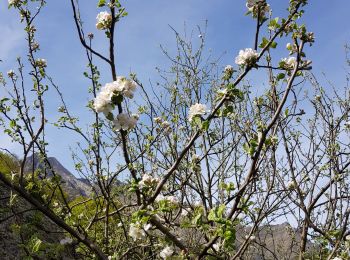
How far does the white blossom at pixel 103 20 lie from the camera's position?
2.46 metres

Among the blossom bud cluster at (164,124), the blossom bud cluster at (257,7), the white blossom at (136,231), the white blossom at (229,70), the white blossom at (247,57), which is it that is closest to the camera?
the white blossom at (136,231)

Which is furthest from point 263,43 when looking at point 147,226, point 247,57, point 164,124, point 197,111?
point 164,124

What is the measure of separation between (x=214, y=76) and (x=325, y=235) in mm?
4300

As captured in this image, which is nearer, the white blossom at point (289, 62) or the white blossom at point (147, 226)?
the white blossom at point (147, 226)

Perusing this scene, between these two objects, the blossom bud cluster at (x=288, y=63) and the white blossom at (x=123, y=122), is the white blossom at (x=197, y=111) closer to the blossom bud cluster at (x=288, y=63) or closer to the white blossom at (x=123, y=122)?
the white blossom at (x=123, y=122)

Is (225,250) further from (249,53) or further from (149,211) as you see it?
(249,53)

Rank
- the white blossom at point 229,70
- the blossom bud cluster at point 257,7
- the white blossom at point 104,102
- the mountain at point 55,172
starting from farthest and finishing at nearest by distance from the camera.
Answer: the mountain at point 55,172 → the white blossom at point 229,70 → the blossom bud cluster at point 257,7 → the white blossom at point 104,102

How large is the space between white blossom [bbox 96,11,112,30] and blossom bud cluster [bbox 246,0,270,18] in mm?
979

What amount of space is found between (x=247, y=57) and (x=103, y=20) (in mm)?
984

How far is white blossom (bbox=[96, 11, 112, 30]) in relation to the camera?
2461 mm

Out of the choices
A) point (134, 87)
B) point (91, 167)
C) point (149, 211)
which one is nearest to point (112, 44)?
point (134, 87)

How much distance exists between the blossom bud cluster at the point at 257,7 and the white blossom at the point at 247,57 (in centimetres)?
34

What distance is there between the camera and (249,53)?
2451 mm

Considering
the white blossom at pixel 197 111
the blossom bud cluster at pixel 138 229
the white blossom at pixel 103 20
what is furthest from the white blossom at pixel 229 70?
the blossom bud cluster at pixel 138 229
